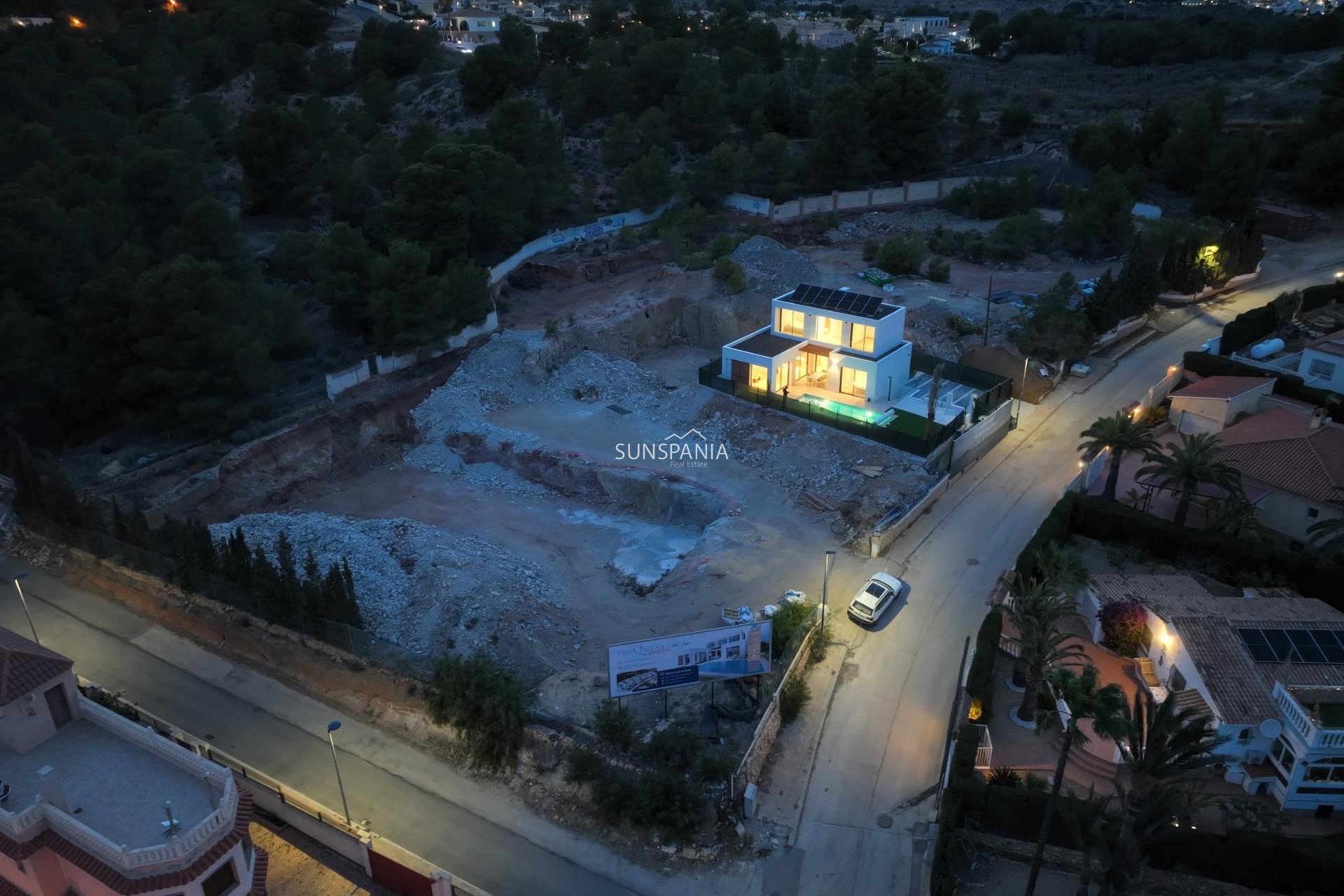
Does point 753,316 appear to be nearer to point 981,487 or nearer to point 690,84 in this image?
point 981,487

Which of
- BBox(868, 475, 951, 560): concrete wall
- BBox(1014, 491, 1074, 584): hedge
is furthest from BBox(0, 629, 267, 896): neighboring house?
BBox(1014, 491, 1074, 584): hedge

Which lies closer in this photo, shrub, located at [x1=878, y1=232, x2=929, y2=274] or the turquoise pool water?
the turquoise pool water

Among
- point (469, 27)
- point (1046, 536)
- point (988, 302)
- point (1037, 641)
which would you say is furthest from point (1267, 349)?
point (469, 27)

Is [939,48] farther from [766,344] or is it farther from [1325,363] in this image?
[766,344]

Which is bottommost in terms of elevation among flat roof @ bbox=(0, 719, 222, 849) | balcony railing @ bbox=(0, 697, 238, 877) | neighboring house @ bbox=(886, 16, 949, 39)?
flat roof @ bbox=(0, 719, 222, 849)

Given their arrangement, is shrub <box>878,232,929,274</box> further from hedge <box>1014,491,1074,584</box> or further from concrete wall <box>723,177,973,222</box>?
hedge <box>1014,491,1074,584</box>

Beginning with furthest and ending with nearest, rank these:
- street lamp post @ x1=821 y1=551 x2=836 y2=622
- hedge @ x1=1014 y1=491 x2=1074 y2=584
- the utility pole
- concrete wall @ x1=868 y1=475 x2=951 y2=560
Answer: the utility pole < concrete wall @ x1=868 y1=475 x2=951 y2=560 < hedge @ x1=1014 y1=491 x2=1074 y2=584 < street lamp post @ x1=821 y1=551 x2=836 y2=622

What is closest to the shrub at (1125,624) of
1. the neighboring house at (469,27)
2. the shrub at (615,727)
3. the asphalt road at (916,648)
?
the asphalt road at (916,648)
